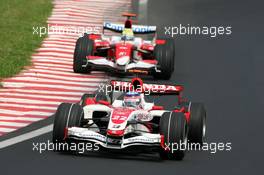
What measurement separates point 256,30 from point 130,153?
50.0 feet

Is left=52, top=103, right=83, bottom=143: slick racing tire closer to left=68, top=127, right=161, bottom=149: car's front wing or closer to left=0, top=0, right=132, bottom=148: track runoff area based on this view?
left=68, top=127, right=161, bottom=149: car's front wing

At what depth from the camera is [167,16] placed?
34.5 m

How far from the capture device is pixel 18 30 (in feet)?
101

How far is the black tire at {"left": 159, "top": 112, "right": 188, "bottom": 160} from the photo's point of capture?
1723 centimetres

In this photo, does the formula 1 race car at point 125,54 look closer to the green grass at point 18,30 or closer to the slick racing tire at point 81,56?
the slick racing tire at point 81,56

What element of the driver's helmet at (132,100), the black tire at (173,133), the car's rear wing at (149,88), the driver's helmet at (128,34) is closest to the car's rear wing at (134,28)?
the driver's helmet at (128,34)

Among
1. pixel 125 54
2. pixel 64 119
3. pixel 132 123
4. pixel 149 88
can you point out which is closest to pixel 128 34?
pixel 125 54

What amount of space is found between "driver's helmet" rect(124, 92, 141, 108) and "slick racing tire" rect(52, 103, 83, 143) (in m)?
0.86

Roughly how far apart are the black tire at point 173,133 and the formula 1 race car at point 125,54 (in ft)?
25.0

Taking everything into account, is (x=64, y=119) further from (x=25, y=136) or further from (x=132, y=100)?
(x=25, y=136)

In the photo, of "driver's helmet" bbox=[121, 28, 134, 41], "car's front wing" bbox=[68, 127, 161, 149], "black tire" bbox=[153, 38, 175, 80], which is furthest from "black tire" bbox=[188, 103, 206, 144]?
"driver's helmet" bbox=[121, 28, 134, 41]

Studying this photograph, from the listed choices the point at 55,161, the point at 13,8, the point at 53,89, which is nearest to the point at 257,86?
the point at 53,89

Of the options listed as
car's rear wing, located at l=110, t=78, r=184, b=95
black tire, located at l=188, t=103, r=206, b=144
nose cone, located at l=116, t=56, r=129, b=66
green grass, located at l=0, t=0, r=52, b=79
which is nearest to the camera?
black tire, located at l=188, t=103, r=206, b=144

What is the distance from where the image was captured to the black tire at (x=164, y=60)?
2555cm
